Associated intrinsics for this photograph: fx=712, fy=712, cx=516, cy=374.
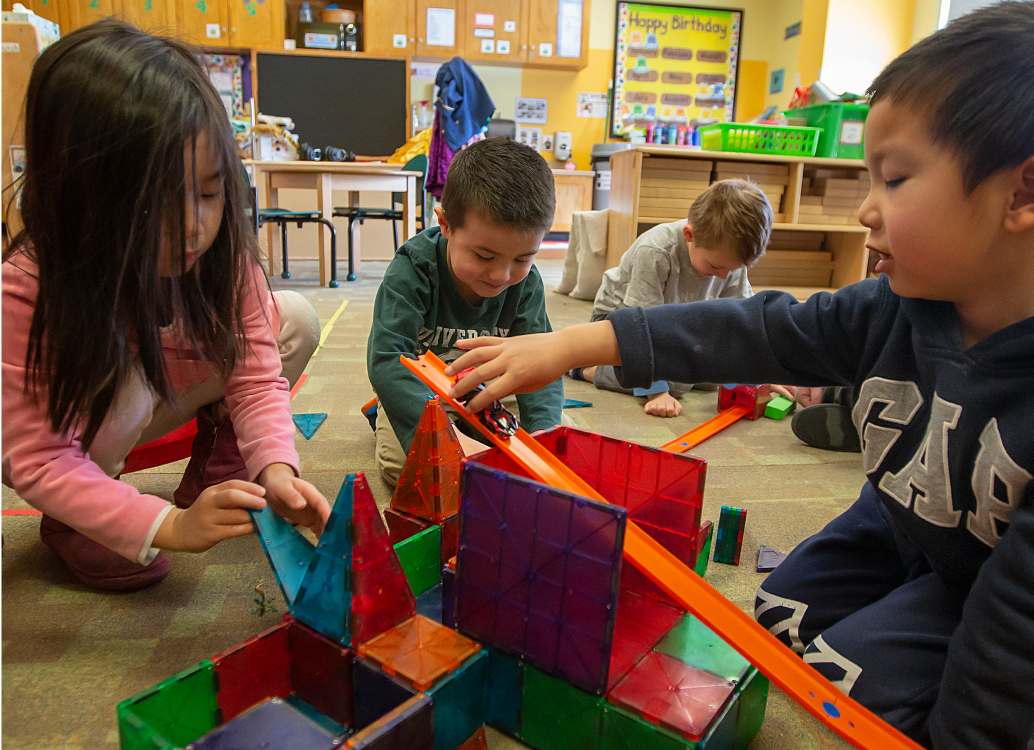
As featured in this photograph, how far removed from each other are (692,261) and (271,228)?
10.4ft

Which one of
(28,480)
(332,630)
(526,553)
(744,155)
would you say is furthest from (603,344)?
(744,155)

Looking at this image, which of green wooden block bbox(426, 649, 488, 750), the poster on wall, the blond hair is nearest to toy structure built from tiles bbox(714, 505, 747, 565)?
green wooden block bbox(426, 649, 488, 750)

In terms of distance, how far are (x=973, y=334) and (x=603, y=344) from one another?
342mm

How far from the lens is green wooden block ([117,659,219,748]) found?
452 mm

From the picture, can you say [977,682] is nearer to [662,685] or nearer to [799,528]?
[662,685]

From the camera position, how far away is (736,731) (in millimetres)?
603

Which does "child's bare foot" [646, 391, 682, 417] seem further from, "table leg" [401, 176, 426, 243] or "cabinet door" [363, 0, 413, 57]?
"cabinet door" [363, 0, 413, 57]

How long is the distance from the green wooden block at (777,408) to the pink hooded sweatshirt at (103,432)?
116 centimetres

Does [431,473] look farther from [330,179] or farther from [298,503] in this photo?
[330,179]

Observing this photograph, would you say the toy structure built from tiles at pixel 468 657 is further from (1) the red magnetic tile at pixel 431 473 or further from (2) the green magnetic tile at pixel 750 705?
(1) the red magnetic tile at pixel 431 473

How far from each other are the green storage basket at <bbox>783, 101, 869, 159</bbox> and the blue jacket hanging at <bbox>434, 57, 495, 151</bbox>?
1.60 meters

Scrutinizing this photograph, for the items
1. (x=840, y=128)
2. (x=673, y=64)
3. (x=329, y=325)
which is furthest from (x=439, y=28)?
(x=329, y=325)

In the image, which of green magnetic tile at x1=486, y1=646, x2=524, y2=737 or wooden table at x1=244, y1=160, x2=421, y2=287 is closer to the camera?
green magnetic tile at x1=486, y1=646, x2=524, y2=737

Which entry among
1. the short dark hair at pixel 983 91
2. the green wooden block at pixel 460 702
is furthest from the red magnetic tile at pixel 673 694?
the short dark hair at pixel 983 91
